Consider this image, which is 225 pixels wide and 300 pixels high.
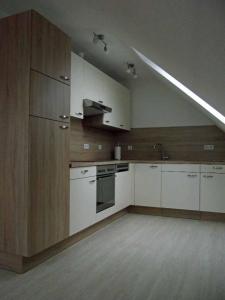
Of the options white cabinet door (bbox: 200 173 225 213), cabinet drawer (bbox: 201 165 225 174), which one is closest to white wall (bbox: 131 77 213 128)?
cabinet drawer (bbox: 201 165 225 174)

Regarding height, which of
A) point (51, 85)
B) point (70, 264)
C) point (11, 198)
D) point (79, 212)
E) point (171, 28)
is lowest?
point (70, 264)

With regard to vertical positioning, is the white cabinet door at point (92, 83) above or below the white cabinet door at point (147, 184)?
above

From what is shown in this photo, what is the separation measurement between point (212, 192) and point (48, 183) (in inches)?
104

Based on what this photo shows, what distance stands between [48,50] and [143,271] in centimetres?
217

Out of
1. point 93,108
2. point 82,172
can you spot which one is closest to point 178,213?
point 82,172

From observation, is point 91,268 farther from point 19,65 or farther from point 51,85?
point 19,65

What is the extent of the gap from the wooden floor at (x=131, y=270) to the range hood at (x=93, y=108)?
168cm

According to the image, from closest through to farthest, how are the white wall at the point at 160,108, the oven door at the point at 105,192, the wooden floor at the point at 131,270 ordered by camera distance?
the wooden floor at the point at 131,270 < the oven door at the point at 105,192 < the white wall at the point at 160,108

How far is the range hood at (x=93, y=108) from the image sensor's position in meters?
3.34

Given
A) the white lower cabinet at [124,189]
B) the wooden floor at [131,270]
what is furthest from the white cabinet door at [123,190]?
the wooden floor at [131,270]

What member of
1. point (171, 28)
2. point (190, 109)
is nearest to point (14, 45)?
point (171, 28)

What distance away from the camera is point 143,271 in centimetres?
218

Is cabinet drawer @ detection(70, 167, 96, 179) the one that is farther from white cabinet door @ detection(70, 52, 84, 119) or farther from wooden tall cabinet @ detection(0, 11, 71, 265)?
white cabinet door @ detection(70, 52, 84, 119)

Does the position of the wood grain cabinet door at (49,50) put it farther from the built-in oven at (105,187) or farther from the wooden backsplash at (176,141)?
the wooden backsplash at (176,141)
